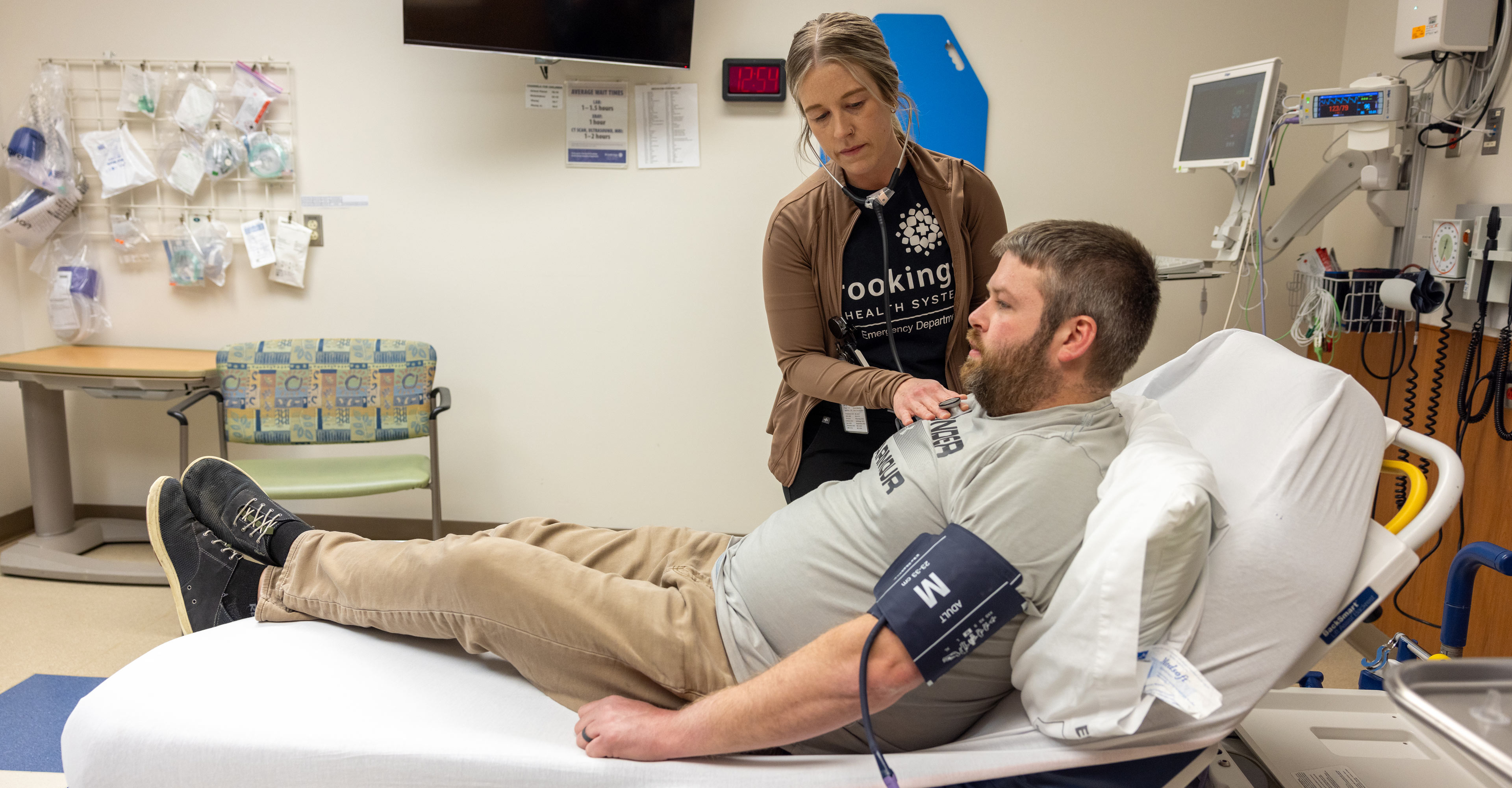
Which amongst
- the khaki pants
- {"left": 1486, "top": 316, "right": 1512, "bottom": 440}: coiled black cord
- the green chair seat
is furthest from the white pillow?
the green chair seat

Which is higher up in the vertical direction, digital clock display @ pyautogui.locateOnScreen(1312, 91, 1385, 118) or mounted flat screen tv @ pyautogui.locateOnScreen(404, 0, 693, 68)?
mounted flat screen tv @ pyautogui.locateOnScreen(404, 0, 693, 68)

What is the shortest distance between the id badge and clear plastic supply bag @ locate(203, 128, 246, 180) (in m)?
2.56

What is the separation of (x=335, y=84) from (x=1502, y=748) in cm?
345

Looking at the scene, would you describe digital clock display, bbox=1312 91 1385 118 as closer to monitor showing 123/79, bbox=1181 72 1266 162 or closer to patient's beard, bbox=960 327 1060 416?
monitor showing 123/79, bbox=1181 72 1266 162

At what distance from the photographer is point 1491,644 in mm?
2115

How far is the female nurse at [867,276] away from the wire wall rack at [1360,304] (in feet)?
3.77

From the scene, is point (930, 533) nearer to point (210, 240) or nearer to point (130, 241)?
point (210, 240)

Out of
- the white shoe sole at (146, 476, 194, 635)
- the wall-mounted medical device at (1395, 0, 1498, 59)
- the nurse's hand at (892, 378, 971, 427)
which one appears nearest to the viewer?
the nurse's hand at (892, 378, 971, 427)

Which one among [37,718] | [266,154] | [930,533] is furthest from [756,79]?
[37,718]

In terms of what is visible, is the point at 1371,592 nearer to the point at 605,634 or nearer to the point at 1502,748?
the point at 1502,748

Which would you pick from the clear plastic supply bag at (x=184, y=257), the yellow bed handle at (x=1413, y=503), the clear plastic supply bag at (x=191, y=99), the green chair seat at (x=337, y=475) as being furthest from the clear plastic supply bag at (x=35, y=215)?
the yellow bed handle at (x=1413, y=503)

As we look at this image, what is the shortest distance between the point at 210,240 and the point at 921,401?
291 centimetres

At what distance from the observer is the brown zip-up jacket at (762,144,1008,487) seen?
174cm

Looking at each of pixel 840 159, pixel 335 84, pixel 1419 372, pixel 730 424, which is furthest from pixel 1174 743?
pixel 335 84
